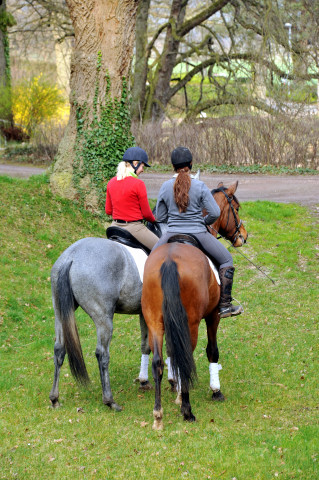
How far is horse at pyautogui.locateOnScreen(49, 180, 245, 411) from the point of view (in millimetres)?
6094

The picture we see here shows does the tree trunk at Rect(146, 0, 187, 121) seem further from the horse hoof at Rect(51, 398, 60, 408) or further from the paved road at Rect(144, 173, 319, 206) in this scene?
the horse hoof at Rect(51, 398, 60, 408)

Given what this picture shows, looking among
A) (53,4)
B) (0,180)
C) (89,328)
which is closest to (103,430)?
(89,328)

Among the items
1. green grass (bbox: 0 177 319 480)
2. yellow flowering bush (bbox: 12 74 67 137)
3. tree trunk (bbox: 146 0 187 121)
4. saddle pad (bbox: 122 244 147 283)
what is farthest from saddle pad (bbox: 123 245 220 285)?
tree trunk (bbox: 146 0 187 121)

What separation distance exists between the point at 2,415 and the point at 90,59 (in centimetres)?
944

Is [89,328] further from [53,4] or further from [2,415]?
[53,4]

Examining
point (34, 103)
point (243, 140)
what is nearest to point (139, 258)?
point (243, 140)

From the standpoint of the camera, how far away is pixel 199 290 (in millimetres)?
5672

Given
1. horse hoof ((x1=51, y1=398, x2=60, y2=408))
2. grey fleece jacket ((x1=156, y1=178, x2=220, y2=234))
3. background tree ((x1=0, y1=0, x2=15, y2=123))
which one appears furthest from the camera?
background tree ((x1=0, y1=0, x2=15, y2=123))

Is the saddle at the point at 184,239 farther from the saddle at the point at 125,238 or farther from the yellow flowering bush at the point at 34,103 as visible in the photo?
the yellow flowering bush at the point at 34,103

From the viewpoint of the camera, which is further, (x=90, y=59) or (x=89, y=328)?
(x=90, y=59)

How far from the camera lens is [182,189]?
598 centimetres

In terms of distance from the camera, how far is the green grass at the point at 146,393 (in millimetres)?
4957

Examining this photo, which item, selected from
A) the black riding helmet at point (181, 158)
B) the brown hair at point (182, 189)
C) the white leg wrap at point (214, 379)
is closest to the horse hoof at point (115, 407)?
the white leg wrap at point (214, 379)

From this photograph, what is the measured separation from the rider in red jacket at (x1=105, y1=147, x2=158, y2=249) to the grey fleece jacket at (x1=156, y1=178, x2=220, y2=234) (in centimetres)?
65
